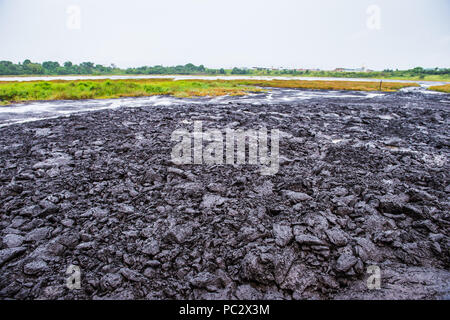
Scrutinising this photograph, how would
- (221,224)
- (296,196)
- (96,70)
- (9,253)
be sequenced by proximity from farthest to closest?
(96,70) → (296,196) → (221,224) → (9,253)

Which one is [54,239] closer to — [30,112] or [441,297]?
[441,297]

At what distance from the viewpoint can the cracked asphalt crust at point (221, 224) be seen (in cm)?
357

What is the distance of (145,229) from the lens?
461cm

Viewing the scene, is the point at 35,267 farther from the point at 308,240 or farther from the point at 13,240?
the point at 308,240

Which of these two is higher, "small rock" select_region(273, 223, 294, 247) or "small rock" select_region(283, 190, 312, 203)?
"small rock" select_region(283, 190, 312, 203)

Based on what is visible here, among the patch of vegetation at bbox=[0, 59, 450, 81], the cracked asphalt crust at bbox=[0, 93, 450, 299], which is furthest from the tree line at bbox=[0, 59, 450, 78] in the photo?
the cracked asphalt crust at bbox=[0, 93, 450, 299]

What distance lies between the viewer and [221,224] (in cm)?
472

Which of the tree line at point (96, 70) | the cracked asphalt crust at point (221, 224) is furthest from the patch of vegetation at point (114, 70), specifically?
the cracked asphalt crust at point (221, 224)

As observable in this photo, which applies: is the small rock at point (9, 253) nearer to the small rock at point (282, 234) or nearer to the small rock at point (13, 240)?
the small rock at point (13, 240)

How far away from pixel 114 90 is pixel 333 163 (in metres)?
31.8

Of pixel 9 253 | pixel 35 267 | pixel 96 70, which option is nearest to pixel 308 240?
pixel 35 267

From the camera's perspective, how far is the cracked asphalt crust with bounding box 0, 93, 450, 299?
357 centimetres

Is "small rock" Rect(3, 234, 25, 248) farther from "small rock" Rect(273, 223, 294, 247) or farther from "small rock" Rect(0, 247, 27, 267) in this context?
"small rock" Rect(273, 223, 294, 247)
